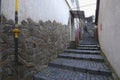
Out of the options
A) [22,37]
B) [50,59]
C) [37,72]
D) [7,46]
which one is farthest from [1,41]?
[50,59]

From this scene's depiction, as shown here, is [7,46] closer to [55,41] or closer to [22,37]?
[22,37]

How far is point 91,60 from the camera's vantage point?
4.73 meters

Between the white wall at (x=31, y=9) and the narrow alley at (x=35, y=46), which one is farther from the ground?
the white wall at (x=31, y=9)

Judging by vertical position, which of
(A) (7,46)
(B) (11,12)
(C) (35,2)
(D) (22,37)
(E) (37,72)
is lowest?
(E) (37,72)

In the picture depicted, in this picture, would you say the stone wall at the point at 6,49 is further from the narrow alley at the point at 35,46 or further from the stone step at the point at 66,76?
the stone step at the point at 66,76

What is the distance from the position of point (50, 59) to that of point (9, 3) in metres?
2.42

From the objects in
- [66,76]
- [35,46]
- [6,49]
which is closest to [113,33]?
[66,76]

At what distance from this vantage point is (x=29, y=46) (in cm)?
334

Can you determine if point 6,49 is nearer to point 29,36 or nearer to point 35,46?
point 29,36

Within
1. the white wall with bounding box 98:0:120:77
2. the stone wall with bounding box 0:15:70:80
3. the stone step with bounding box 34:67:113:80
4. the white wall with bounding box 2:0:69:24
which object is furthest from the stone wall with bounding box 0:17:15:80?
the white wall with bounding box 98:0:120:77

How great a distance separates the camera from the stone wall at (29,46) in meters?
2.82

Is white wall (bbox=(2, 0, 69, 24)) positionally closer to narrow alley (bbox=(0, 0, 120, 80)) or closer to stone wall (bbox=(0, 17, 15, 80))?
narrow alley (bbox=(0, 0, 120, 80))

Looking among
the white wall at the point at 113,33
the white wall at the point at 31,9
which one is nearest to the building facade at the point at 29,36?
the white wall at the point at 31,9

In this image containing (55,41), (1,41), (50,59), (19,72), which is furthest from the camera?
(55,41)
